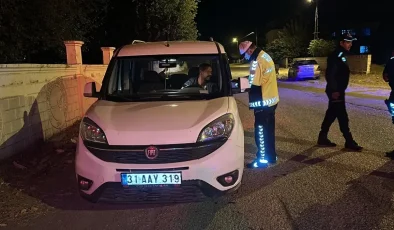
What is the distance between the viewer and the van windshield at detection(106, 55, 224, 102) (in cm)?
507

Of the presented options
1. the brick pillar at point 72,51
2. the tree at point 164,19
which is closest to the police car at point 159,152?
the brick pillar at point 72,51

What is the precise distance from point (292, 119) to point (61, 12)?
361 inches

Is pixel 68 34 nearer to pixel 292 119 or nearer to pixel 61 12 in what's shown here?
pixel 61 12

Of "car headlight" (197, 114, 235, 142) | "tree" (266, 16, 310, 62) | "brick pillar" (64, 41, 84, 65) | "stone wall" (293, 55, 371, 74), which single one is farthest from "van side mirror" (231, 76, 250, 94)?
"tree" (266, 16, 310, 62)

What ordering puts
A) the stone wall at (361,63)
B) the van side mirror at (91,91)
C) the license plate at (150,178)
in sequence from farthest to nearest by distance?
the stone wall at (361,63), the van side mirror at (91,91), the license plate at (150,178)

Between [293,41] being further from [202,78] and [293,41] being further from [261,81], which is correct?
[202,78]

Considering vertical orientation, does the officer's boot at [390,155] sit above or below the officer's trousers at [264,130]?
below

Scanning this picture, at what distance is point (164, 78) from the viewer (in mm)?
5527

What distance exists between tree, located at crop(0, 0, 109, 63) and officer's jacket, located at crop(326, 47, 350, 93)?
923 cm

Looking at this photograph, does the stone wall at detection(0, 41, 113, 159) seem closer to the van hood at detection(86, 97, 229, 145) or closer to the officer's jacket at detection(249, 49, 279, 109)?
the van hood at detection(86, 97, 229, 145)

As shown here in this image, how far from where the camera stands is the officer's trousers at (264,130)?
597 centimetres

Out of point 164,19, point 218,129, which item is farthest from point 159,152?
point 164,19

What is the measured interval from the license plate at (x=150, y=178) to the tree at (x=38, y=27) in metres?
9.35

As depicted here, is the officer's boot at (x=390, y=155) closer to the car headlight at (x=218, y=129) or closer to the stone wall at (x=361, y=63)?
the car headlight at (x=218, y=129)
